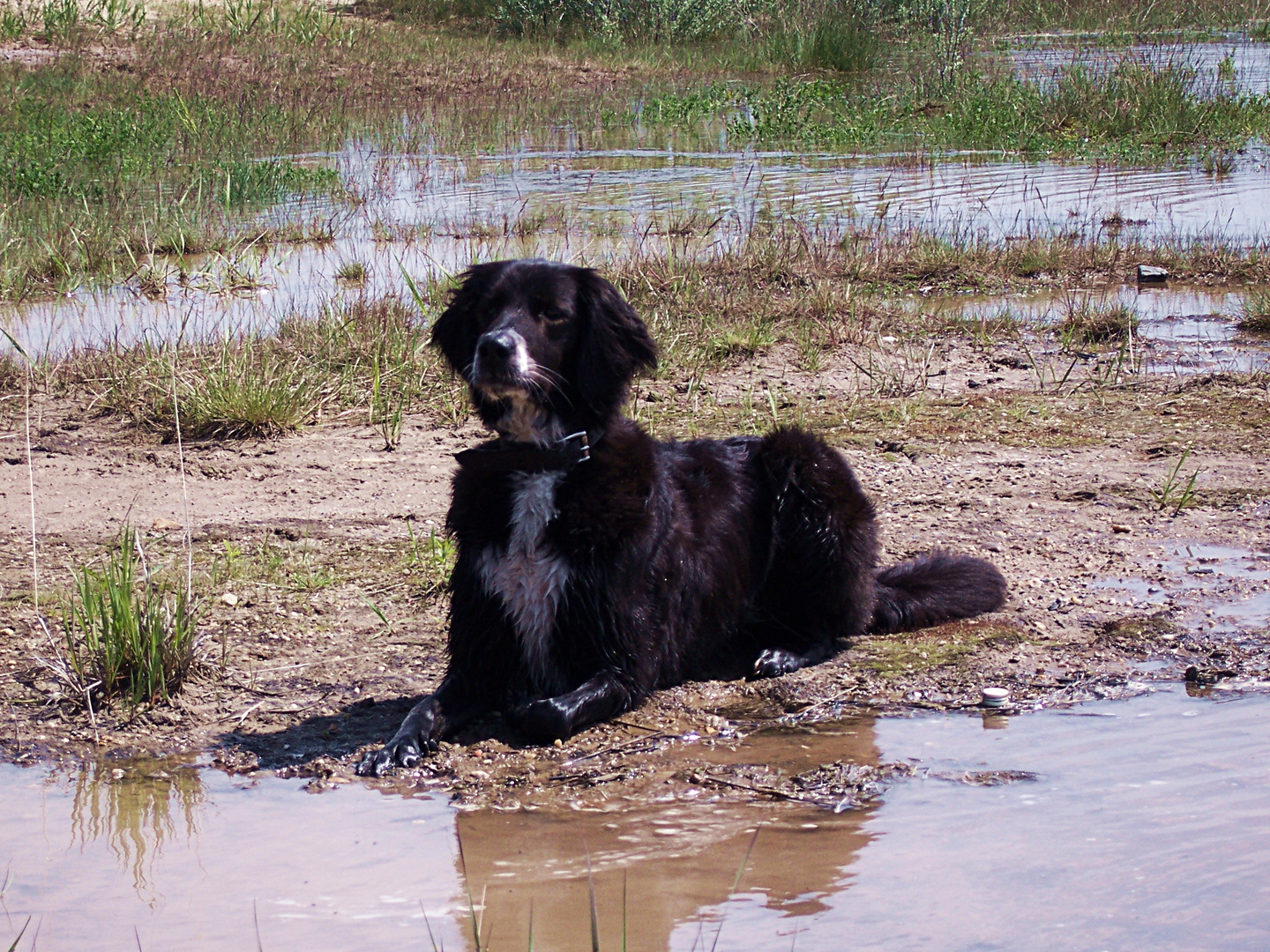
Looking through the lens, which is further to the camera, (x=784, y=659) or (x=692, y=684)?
(x=784, y=659)

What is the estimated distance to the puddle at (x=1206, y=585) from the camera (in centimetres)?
480

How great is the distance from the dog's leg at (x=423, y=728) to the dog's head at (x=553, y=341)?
2.64 feet

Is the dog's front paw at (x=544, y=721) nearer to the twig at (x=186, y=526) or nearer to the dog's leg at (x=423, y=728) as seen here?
the dog's leg at (x=423, y=728)

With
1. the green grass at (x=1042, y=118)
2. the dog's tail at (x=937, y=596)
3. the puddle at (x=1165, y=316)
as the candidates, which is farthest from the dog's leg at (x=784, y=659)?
the green grass at (x=1042, y=118)

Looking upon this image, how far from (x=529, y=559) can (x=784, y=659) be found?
1.02 metres

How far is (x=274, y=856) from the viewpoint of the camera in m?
3.37

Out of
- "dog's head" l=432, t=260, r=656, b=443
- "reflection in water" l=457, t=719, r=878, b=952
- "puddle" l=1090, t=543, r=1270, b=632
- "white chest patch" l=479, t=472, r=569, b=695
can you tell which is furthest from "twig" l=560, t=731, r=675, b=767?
"puddle" l=1090, t=543, r=1270, b=632

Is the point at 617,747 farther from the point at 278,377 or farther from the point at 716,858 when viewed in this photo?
the point at 278,377

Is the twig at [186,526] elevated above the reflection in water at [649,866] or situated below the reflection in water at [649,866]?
above

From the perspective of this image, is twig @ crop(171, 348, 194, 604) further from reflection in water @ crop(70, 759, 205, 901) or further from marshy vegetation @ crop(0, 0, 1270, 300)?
marshy vegetation @ crop(0, 0, 1270, 300)

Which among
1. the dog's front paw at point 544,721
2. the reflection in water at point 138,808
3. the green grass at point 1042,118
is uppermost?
the green grass at point 1042,118

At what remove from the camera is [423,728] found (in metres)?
4.02

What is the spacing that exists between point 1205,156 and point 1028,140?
176cm

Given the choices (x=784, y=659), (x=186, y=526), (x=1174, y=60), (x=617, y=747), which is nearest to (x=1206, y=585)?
(x=784, y=659)
